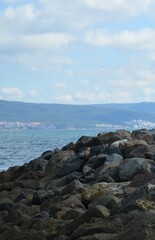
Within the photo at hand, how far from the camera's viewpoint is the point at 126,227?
8.37 m

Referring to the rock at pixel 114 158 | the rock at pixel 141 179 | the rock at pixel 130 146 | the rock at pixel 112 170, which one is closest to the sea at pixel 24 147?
the rock at pixel 130 146

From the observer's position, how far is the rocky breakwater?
8992mm

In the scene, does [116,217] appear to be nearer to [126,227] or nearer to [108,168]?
[126,227]

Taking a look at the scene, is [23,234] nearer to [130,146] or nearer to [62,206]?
[62,206]

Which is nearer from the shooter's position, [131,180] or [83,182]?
[131,180]

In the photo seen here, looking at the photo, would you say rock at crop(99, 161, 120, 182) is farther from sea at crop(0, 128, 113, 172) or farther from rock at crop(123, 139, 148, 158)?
sea at crop(0, 128, 113, 172)

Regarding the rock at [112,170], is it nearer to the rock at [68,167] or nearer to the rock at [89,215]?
the rock at [68,167]

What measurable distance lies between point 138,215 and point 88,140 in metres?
12.7

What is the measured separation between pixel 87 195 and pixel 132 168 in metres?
2.46

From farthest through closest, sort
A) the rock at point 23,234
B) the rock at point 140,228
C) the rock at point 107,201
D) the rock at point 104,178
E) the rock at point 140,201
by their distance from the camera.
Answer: the rock at point 104,178 < the rock at point 107,201 < the rock at point 140,201 < the rock at point 23,234 < the rock at point 140,228

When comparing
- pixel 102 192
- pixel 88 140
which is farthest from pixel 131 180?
pixel 88 140

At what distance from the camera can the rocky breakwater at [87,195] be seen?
29.5ft

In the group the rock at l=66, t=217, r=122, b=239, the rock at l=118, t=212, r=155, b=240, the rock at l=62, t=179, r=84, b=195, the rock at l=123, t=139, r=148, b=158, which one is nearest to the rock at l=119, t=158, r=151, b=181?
the rock at l=62, t=179, r=84, b=195

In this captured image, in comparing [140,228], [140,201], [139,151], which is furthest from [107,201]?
[139,151]
